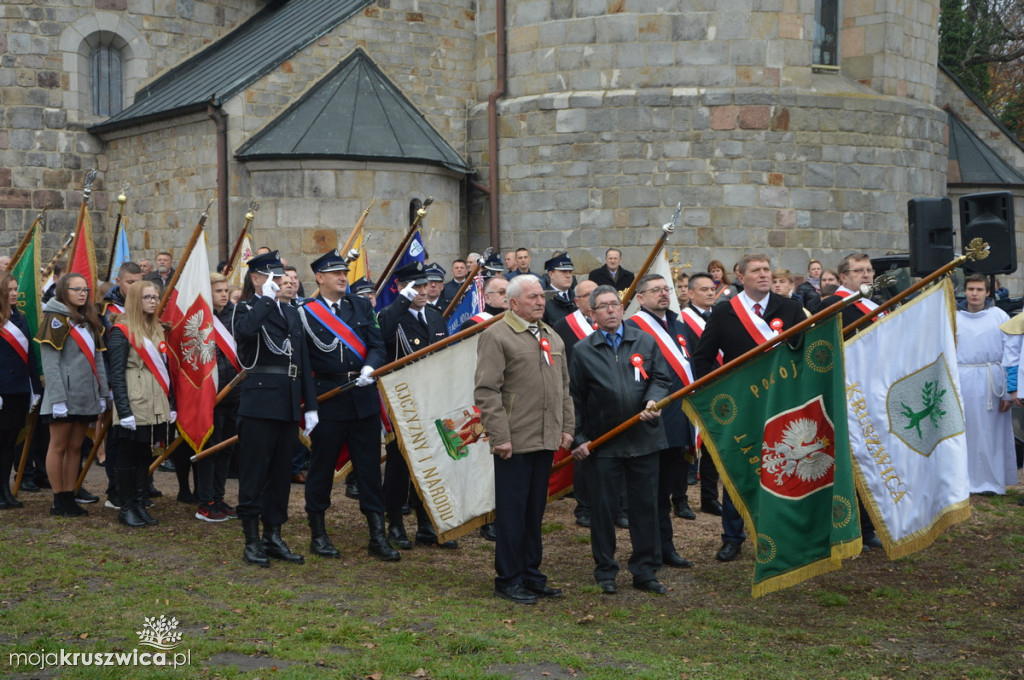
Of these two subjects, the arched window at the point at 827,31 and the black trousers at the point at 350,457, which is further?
the arched window at the point at 827,31

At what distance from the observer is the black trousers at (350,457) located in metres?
8.14

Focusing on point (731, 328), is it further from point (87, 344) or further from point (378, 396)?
point (87, 344)

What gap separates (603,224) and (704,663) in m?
12.6

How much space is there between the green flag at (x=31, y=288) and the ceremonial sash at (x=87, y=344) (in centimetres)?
154

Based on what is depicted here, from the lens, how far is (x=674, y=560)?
8.12 meters

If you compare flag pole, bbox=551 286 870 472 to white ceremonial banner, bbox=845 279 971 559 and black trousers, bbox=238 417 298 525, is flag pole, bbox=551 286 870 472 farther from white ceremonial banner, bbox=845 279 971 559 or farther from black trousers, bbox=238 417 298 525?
black trousers, bbox=238 417 298 525

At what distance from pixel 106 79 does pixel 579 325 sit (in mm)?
13790

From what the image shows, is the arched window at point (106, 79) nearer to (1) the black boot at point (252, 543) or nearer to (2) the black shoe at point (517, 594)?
(1) the black boot at point (252, 543)

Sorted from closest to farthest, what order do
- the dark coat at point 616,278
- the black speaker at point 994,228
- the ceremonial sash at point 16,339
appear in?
the black speaker at point 994,228 < the ceremonial sash at point 16,339 < the dark coat at point 616,278

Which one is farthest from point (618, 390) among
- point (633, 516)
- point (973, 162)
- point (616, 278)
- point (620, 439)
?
point (973, 162)

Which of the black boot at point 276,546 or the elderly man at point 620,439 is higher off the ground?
the elderly man at point 620,439

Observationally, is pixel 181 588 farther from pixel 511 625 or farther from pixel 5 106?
pixel 5 106

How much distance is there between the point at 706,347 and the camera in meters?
8.30

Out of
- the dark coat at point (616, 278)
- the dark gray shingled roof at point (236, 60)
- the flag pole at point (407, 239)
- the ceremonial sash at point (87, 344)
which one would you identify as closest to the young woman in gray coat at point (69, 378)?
the ceremonial sash at point (87, 344)
